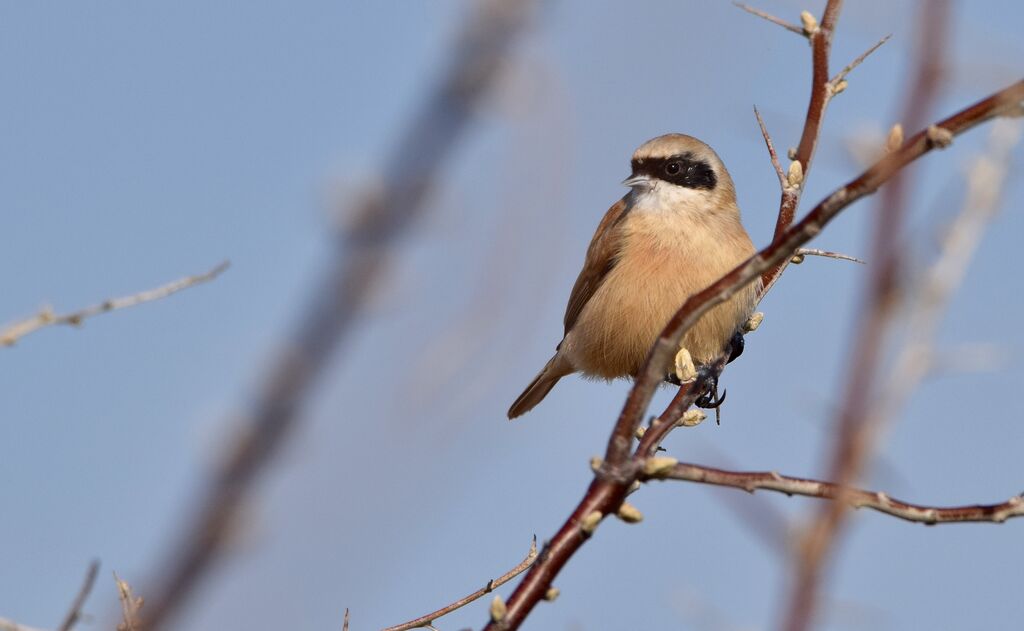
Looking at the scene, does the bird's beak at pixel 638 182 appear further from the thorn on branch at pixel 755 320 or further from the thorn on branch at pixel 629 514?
the thorn on branch at pixel 629 514

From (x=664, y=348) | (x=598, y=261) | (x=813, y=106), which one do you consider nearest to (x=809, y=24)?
(x=813, y=106)

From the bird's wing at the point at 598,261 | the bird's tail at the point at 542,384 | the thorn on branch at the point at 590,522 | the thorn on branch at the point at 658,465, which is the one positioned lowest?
the thorn on branch at the point at 590,522

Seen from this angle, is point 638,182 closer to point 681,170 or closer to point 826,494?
point 681,170

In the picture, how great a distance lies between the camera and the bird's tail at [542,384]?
6766mm

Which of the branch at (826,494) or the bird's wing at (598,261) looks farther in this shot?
the bird's wing at (598,261)

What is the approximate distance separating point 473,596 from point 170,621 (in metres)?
A: 2.23

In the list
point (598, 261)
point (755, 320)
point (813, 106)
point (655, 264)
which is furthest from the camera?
point (598, 261)

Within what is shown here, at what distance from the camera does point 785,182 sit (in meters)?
3.85

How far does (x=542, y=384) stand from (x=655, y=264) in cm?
143

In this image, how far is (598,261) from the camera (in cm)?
634

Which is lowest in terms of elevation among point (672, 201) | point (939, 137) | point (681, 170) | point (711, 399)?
point (939, 137)

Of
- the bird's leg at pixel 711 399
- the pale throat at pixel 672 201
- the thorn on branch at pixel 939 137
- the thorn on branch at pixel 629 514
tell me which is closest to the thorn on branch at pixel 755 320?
the bird's leg at pixel 711 399

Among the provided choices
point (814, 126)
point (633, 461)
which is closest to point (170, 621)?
point (633, 461)

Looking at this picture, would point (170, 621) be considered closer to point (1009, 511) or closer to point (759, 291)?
point (1009, 511)
